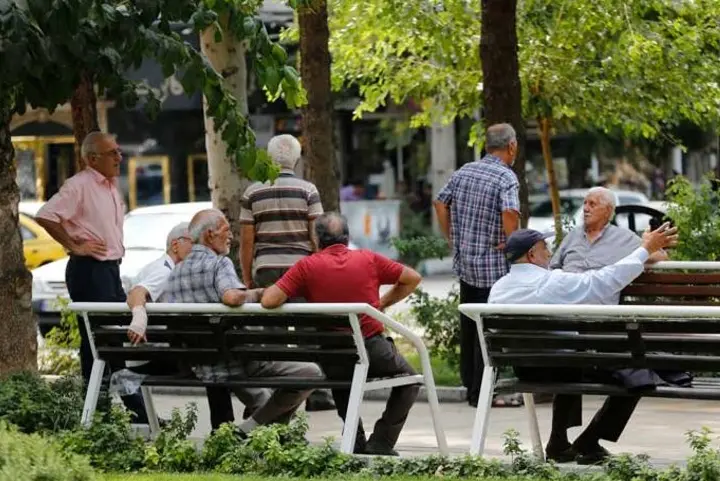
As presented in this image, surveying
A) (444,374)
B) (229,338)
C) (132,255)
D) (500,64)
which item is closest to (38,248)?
(132,255)

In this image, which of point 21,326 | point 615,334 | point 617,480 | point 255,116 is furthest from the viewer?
point 255,116

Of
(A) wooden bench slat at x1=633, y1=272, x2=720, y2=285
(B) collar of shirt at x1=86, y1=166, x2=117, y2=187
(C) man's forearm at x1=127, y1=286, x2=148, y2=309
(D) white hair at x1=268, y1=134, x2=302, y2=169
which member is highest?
(D) white hair at x1=268, y1=134, x2=302, y2=169

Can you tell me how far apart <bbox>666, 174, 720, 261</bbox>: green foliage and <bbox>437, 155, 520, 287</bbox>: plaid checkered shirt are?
264 cm

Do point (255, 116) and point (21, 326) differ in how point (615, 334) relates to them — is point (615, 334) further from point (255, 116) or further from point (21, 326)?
point (255, 116)

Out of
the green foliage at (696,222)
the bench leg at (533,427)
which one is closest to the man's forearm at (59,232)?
the bench leg at (533,427)

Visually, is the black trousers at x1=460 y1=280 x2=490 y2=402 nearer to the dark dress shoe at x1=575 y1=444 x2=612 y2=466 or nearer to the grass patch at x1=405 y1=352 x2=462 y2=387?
the grass patch at x1=405 y1=352 x2=462 y2=387

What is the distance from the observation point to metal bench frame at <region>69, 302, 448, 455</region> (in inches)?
378

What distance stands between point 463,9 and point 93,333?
11.2 m

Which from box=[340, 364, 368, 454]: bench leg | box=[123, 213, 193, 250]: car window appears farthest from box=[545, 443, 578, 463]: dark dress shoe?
box=[123, 213, 193, 250]: car window

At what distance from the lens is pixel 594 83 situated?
2155 centimetres

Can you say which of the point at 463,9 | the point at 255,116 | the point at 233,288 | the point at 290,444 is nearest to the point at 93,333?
the point at 233,288

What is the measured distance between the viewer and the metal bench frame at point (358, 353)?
9592 millimetres

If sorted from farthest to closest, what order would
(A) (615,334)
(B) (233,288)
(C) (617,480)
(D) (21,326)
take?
1. (D) (21,326)
2. (B) (233,288)
3. (A) (615,334)
4. (C) (617,480)

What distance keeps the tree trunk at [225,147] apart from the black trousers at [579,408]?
615 centimetres
